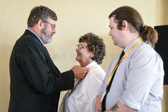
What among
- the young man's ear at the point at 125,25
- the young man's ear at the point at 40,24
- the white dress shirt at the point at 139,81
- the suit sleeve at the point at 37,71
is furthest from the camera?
the young man's ear at the point at 40,24

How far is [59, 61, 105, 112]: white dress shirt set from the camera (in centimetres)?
154

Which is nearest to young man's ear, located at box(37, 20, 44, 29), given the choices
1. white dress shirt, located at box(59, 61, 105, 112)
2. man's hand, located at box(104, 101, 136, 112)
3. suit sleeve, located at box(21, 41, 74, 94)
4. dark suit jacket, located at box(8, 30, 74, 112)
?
dark suit jacket, located at box(8, 30, 74, 112)

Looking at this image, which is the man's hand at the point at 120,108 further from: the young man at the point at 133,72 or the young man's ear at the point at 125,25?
the young man's ear at the point at 125,25

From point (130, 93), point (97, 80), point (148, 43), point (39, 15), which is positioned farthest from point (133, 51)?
point (39, 15)

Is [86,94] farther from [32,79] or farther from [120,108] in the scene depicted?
[120,108]

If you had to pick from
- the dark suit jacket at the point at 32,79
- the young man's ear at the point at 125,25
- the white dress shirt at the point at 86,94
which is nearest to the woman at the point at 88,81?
the white dress shirt at the point at 86,94

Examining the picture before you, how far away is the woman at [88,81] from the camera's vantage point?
5.10 feet

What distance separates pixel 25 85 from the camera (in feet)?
4.73

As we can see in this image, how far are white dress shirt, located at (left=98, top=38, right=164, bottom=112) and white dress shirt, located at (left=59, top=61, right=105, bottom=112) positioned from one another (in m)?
0.38

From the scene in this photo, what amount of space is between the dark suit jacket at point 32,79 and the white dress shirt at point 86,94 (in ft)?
0.49

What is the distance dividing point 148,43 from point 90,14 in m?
1.18

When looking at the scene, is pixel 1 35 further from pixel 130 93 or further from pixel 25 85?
pixel 130 93

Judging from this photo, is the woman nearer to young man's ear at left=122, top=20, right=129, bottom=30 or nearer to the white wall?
the white wall

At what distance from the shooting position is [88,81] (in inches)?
63.3
